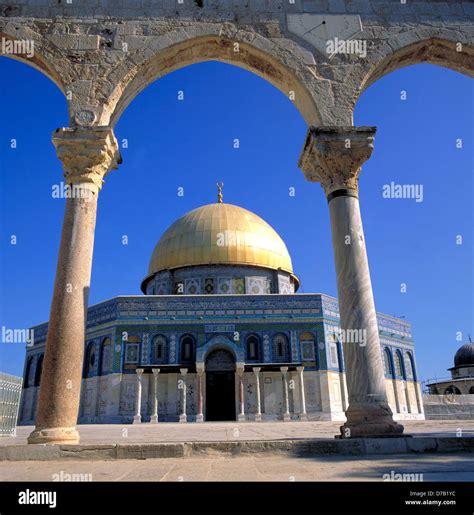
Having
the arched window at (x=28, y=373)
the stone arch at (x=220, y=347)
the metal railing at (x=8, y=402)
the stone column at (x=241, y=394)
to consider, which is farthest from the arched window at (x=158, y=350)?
the metal railing at (x=8, y=402)

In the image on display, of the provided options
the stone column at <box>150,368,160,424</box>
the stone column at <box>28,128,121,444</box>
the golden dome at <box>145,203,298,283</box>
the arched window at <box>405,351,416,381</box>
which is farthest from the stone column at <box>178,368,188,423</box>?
the stone column at <box>28,128,121,444</box>

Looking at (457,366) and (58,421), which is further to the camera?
(457,366)

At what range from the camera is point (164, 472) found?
325cm

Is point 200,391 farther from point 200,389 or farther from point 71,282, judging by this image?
point 71,282

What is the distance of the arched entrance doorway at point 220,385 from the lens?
20500 millimetres

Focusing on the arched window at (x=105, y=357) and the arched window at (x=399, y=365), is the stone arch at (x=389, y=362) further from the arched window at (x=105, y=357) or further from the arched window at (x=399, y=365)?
the arched window at (x=105, y=357)

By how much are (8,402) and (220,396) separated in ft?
42.8

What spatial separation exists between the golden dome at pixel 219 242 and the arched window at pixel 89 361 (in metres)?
5.72

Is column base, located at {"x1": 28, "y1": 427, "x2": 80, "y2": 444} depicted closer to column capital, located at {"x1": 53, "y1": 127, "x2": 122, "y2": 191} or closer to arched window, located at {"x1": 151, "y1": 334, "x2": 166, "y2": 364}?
column capital, located at {"x1": 53, "y1": 127, "x2": 122, "y2": 191}

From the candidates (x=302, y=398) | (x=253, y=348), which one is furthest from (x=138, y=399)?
(x=302, y=398)

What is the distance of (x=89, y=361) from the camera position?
2272 centimetres
